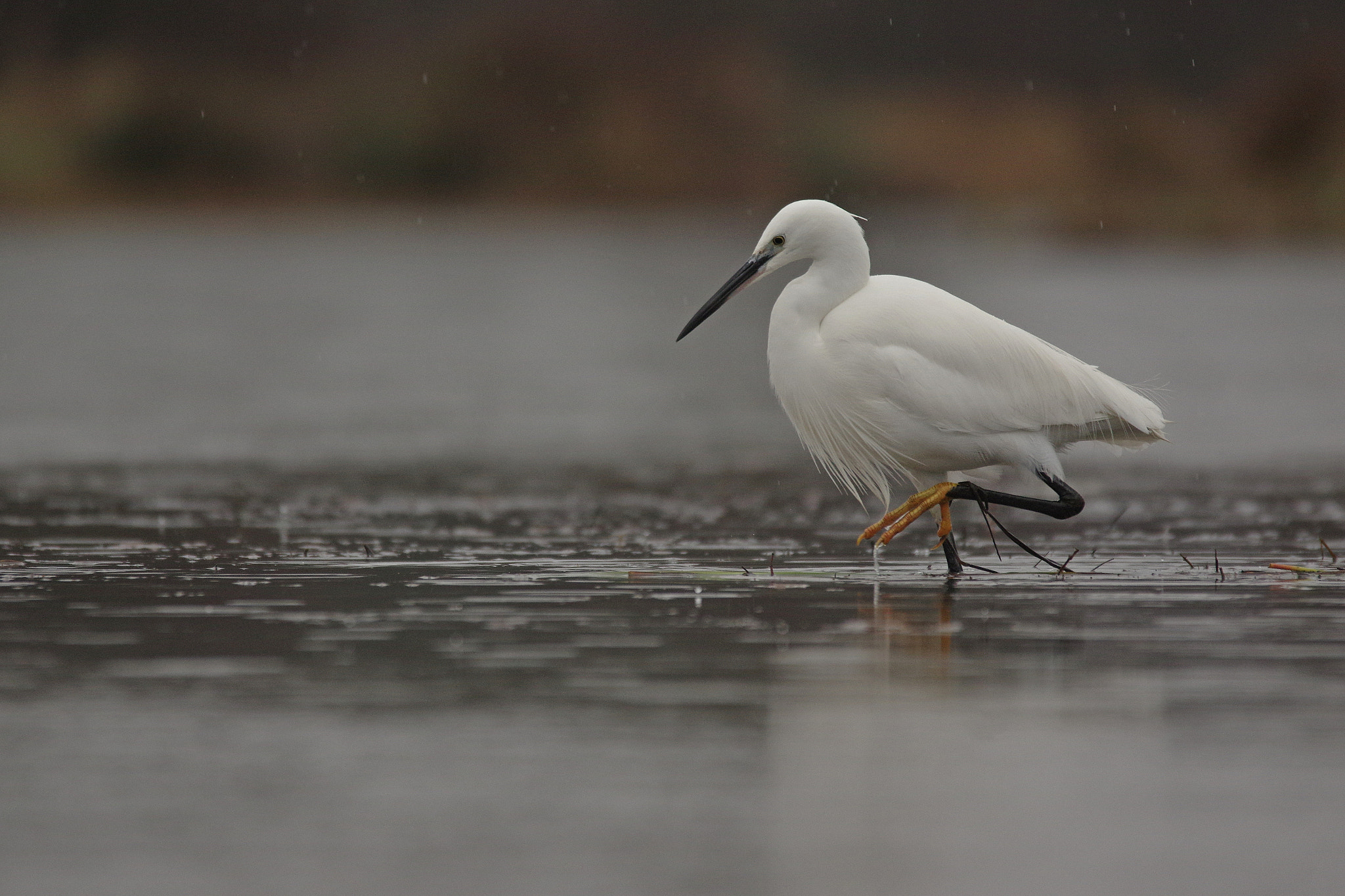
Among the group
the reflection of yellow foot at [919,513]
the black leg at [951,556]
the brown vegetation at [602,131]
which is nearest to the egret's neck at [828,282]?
the reflection of yellow foot at [919,513]

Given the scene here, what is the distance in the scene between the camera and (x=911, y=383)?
8727mm

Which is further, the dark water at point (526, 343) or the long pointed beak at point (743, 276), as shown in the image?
the dark water at point (526, 343)

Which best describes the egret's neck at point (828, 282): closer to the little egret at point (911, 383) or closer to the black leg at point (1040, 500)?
the little egret at point (911, 383)

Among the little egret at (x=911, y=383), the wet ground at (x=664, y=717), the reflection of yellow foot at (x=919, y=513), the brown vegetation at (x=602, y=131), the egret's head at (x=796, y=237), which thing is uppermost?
the brown vegetation at (x=602, y=131)

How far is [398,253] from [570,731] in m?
42.6

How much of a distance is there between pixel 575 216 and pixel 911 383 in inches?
2118

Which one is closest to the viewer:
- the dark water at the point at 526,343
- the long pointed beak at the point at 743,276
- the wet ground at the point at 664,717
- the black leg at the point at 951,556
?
the wet ground at the point at 664,717

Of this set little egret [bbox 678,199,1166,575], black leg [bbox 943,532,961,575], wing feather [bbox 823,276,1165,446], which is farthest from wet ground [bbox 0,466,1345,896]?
wing feather [bbox 823,276,1165,446]

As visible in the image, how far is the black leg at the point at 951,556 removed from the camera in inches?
344

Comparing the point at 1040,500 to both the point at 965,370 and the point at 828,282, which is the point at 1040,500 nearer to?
the point at 965,370

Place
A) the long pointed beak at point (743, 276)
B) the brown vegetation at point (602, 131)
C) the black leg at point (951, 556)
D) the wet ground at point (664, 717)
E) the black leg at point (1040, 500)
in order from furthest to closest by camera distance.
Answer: the brown vegetation at point (602, 131) < the long pointed beak at point (743, 276) < the black leg at point (1040, 500) < the black leg at point (951, 556) < the wet ground at point (664, 717)

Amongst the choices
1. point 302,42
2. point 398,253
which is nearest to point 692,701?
point 398,253

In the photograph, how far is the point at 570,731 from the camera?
551cm

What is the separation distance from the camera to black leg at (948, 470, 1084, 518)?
29.5 ft
